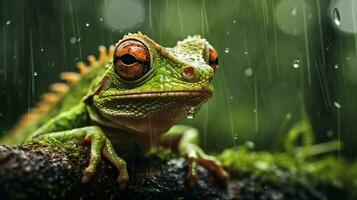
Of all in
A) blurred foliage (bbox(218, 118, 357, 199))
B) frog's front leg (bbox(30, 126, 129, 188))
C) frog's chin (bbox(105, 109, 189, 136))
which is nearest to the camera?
frog's front leg (bbox(30, 126, 129, 188))

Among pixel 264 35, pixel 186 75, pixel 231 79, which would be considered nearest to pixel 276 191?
pixel 186 75

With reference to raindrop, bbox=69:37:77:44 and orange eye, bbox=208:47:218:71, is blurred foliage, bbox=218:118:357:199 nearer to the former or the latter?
orange eye, bbox=208:47:218:71

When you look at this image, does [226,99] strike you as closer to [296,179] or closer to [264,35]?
[264,35]

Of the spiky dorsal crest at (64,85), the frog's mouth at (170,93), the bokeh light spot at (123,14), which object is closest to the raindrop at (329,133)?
the bokeh light spot at (123,14)

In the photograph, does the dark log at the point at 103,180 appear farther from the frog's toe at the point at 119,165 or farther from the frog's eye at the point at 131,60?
the frog's eye at the point at 131,60

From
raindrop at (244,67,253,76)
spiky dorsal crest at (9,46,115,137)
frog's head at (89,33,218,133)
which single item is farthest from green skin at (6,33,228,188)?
raindrop at (244,67,253,76)

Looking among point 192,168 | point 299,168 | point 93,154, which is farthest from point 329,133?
point 93,154

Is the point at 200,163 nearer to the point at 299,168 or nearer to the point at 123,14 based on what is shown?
the point at 299,168
